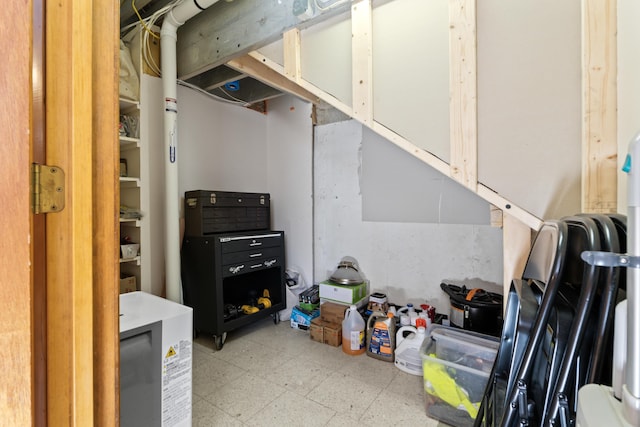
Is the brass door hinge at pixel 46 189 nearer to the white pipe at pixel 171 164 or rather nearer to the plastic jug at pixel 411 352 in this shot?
the white pipe at pixel 171 164

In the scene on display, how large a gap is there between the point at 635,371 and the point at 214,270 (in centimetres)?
240

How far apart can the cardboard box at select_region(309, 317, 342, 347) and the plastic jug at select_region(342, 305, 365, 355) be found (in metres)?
0.10

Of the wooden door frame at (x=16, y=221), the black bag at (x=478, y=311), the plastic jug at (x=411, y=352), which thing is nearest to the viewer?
the wooden door frame at (x=16, y=221)

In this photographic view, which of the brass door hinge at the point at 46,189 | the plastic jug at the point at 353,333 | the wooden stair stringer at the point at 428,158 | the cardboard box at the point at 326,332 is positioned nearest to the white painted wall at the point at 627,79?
the wooden stair stringer at the point at 428,158

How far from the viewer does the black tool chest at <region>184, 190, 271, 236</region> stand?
8.19 ft

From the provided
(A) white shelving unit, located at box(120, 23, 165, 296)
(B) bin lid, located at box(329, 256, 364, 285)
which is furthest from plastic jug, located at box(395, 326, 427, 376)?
(A) white shelving unit, located at box(120, 23, 165, 296)

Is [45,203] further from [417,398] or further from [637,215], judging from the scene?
[417,398]

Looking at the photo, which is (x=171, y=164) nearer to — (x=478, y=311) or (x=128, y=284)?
(x=128, y=284)

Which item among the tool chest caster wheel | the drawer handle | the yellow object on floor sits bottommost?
the tool chest caster wheel

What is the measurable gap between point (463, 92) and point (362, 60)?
60cm

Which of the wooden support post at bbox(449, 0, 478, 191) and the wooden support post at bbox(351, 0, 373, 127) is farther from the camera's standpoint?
the wooden support post at bbox(351, 0, 373, 127)

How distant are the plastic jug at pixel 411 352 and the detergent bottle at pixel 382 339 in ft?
0.24

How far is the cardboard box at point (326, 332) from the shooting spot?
8.20ft

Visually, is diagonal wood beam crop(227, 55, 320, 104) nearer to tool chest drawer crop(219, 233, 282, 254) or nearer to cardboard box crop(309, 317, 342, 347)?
tool chest drawer crop(219, 233, 282, 254)
